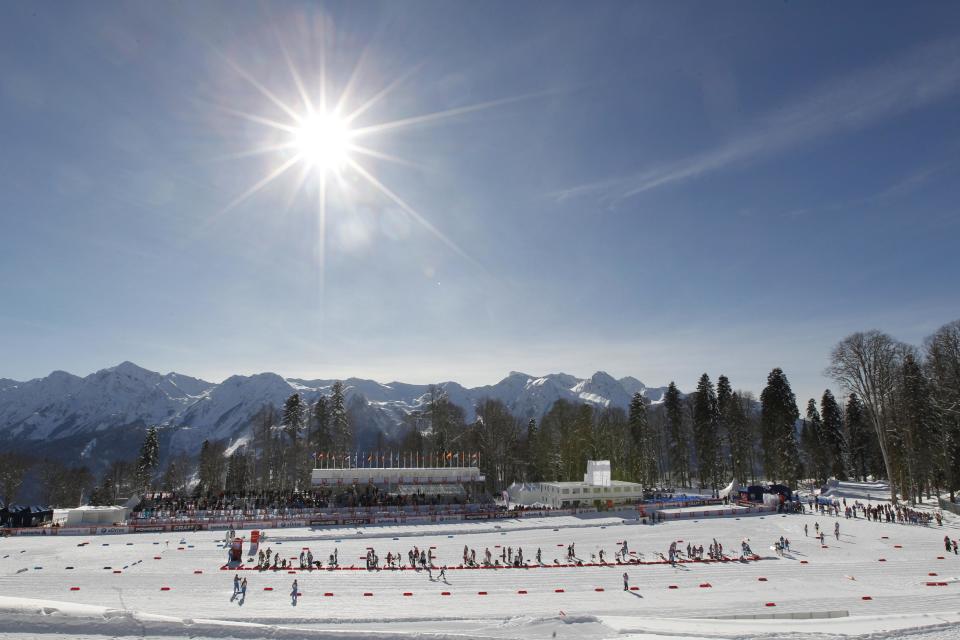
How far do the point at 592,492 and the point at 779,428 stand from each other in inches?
1106

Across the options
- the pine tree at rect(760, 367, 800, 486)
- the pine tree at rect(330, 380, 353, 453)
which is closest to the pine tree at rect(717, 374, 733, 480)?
the pine tree at rect(760, 367, 800, 486)

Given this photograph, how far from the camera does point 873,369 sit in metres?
51.3

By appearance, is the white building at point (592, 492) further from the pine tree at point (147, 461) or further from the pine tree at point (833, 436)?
the pine tree at point (147, 461)

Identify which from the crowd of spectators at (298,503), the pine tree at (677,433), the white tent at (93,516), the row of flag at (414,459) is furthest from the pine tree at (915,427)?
the white tent at (93,516)

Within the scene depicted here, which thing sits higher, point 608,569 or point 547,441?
point 547,441

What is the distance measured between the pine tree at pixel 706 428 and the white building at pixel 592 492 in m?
18.5

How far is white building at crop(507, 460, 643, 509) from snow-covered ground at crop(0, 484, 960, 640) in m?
11.6

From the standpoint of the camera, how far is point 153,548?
38250mm

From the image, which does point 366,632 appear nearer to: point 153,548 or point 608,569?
point 608,569

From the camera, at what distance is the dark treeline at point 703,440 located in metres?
50.6

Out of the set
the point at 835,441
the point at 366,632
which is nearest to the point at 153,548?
the point at 366,632

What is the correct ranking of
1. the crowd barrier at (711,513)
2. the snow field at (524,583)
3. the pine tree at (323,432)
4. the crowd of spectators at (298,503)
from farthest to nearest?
the pine tree at (323,432) < the crowd of spectators at (298,503) < the crowd barrier at (711,513) < the snow field at (524,583)

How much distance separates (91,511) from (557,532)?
4095 cm

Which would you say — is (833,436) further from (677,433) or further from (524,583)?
(524,583)
